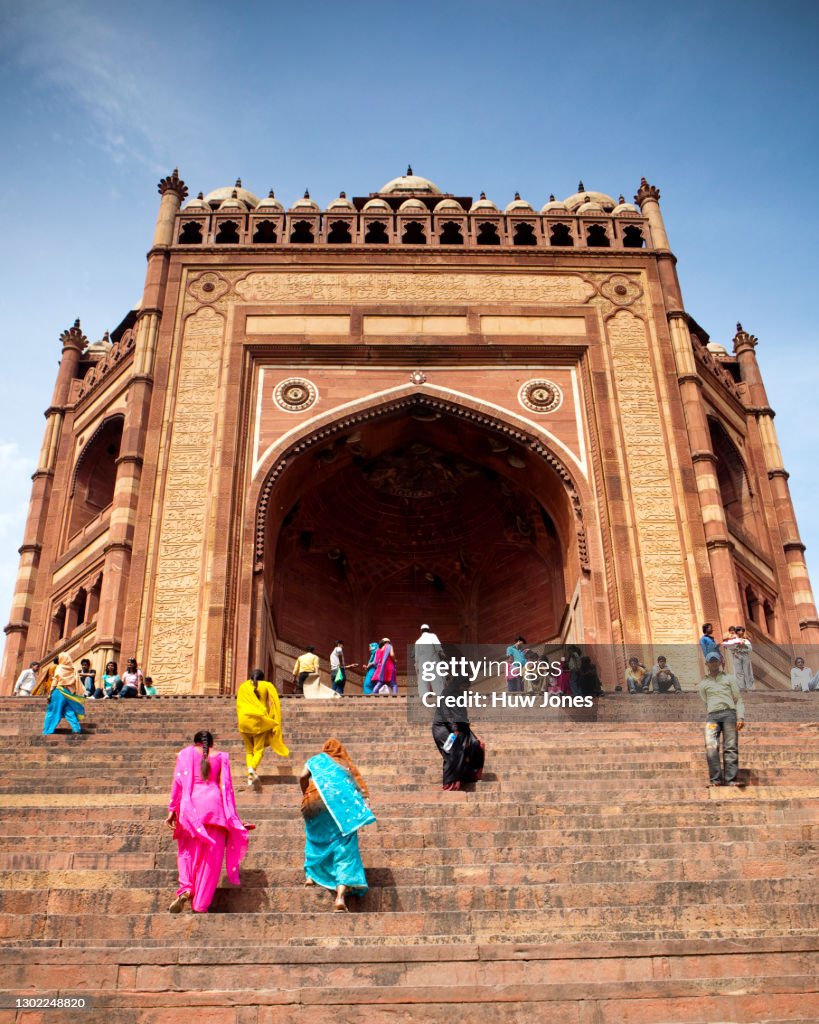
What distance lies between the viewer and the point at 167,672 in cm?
1572

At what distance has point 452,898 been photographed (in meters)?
5.77

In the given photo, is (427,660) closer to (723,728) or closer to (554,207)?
(723,728)

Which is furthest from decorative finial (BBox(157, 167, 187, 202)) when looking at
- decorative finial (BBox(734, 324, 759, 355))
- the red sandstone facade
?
decorative finial (BBox(734, 324, 759, 355))

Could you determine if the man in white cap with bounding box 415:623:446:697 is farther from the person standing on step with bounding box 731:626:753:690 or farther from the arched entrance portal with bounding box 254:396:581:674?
the arched entrance portal with bounding box 254:396:581:674

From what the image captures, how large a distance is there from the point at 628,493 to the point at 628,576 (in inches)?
60.1

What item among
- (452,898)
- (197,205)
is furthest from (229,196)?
(452,898)

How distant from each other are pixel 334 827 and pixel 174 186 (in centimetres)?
1720

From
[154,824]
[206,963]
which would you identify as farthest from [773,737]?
[206,963]

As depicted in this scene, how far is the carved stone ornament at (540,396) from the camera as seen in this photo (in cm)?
1831

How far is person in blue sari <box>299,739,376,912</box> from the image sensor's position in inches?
230

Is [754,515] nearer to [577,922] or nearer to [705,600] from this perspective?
[705,600]

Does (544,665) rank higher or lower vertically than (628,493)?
lower

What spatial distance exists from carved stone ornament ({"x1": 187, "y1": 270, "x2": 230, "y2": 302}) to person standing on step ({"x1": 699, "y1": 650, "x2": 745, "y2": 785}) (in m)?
13.6

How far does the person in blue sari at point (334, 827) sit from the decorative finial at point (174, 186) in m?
16.8
